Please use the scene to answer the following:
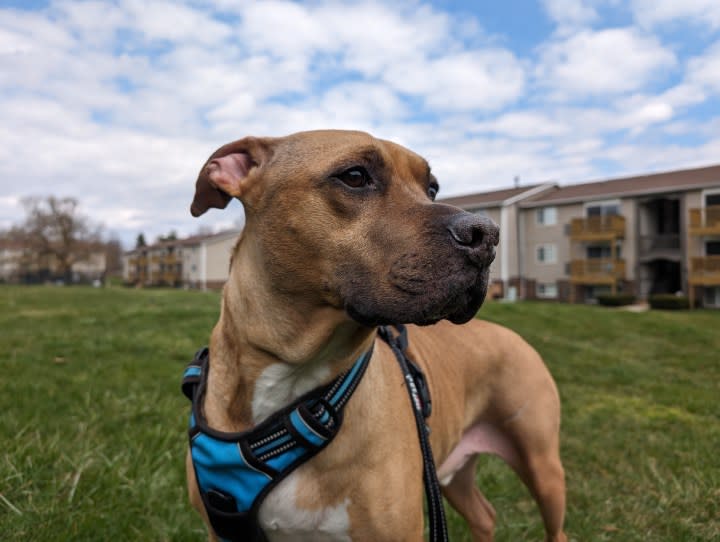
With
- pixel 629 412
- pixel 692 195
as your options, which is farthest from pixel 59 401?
pixel 692 195

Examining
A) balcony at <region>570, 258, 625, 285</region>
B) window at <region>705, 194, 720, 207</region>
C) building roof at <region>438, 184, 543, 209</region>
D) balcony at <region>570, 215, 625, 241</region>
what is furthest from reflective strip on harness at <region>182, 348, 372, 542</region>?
building roof at <region>438, 184, 543, 209</region>

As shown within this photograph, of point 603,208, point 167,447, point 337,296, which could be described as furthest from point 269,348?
point 603,208

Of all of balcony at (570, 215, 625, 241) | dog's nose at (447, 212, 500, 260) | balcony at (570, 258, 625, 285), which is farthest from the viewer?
balcony at (570, 258, 625, 285)

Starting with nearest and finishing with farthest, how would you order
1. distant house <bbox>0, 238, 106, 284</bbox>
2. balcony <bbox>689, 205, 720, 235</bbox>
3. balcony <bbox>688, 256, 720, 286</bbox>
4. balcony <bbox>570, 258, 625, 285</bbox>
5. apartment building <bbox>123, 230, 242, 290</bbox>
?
balcony <bbox>688, 256, 720, 286</bbox>
balcony <bbox>689, 205, 720, 235</bbox>
balcony <bbox>570, 258, 625, 285</bbox>
apartment building <bbox>123, 230, 242, 290</bbox>
distant house <bbox>0, 238, 106, 284</bbox>

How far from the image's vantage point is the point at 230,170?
2.38m

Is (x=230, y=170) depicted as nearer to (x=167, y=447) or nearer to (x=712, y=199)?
(x=167, y=447)

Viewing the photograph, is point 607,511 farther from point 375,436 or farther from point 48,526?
point 48,526

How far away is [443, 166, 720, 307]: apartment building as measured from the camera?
30750mm

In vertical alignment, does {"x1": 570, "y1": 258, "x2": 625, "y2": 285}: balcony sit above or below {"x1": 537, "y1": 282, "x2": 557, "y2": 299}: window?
above

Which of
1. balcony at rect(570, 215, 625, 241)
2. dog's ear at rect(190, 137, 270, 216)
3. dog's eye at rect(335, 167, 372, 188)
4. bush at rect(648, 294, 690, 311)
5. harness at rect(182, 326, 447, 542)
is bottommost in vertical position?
bush at rect(648, 294, 690, 311)

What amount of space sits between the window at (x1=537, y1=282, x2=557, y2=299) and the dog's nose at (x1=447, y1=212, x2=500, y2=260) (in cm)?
3720

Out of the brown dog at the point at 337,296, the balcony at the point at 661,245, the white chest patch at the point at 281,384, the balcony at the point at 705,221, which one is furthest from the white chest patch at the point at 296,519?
the balcony at the point at 661,245

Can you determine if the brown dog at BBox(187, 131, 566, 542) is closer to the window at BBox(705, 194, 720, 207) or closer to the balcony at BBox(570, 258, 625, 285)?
the window at BBox(705, 194, 720, 207)

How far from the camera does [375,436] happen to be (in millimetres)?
2084
